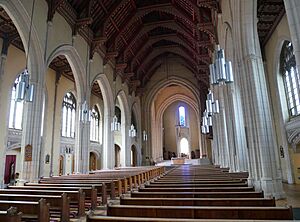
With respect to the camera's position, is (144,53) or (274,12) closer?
(274,12)

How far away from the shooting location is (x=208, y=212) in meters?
2.20

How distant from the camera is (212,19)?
11906mm

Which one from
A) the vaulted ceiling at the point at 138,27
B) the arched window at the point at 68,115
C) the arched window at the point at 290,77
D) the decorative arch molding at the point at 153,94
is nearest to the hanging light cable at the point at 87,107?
the vaulted ceiling at the point at 138,27

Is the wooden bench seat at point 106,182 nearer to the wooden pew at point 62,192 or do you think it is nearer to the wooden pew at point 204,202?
the wooden pew at point 62,192

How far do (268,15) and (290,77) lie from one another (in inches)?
123

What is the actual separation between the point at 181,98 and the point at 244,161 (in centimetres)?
2235

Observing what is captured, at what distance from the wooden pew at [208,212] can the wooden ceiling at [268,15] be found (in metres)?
9.62

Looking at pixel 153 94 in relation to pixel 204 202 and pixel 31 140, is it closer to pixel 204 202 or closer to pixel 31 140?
pixel 31 140

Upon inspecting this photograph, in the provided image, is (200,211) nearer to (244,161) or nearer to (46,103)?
(244,161)

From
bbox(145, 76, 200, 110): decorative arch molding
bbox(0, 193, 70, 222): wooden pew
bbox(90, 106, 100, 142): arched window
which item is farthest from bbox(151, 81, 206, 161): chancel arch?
bbox(0, 193, 70, 222): wooden pew

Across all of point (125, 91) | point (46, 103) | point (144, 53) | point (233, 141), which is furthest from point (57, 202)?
point (144, 53)

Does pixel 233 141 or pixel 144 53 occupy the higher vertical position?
pixel 144 53

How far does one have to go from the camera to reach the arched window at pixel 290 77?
10297 millimetres

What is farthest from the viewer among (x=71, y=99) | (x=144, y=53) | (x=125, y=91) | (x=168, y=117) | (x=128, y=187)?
(x=168, y=117)
